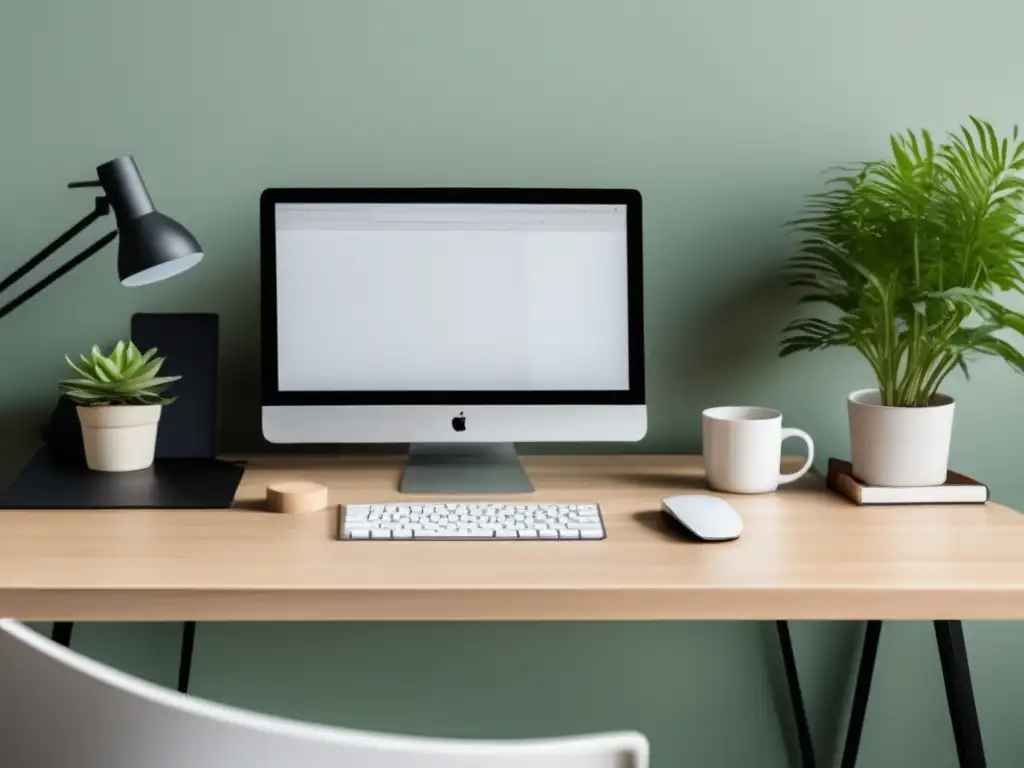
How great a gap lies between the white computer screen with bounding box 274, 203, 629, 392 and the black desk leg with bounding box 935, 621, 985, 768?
1.81 feet

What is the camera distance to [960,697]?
1.25 m

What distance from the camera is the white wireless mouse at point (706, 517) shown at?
4.03 ft

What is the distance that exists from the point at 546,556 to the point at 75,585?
0.50 m

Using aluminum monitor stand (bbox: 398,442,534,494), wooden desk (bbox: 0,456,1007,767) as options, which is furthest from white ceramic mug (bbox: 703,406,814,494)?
aluminum monitor stand (bbox: 398,442,534,494)

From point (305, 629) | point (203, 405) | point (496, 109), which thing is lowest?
point (305, 629)

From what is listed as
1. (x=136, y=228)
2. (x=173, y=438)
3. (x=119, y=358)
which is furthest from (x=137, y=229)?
(x=173, y=438)

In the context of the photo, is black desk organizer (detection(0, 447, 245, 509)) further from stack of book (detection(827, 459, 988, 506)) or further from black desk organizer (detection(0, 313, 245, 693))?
stack of book (detection(827, 459, 988, 506))

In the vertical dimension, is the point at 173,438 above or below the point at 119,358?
below

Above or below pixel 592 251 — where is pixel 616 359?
below

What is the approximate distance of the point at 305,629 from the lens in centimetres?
183

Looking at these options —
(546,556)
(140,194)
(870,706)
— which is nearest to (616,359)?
(546,556)

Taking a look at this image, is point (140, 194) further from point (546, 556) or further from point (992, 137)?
point (992, 137)

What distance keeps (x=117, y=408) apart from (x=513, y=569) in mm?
677

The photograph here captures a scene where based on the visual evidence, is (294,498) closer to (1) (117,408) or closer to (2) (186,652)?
(1) (117,408)
